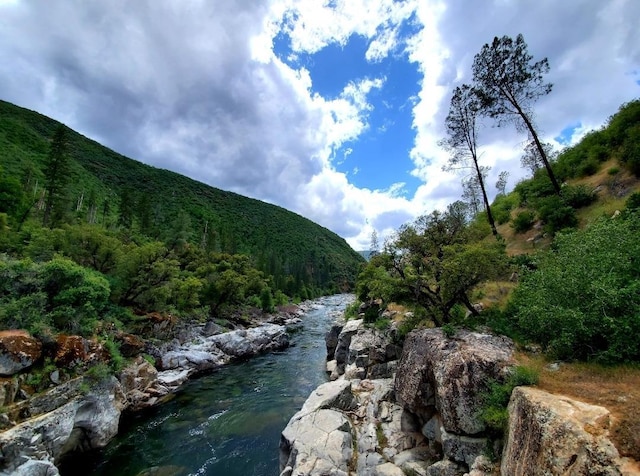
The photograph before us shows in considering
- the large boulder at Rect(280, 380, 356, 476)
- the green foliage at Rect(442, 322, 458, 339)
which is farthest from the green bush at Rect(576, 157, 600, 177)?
the large boulder at Rect(280, 380, 356, 476)

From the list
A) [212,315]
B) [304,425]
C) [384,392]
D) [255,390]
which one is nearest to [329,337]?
[255,390]

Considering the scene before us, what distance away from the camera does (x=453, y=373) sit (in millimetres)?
11094

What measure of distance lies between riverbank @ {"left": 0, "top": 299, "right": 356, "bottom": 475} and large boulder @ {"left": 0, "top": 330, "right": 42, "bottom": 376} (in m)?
1.94

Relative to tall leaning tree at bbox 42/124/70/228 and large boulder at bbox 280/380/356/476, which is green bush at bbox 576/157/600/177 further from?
tall leaning tree at bbox 42/124/70/228

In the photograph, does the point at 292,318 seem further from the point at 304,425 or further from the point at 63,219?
the point at 304,425

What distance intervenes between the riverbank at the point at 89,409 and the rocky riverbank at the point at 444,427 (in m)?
10.6

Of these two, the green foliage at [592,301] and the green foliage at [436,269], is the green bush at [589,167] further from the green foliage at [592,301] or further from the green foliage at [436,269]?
the green foliage at [592,301]

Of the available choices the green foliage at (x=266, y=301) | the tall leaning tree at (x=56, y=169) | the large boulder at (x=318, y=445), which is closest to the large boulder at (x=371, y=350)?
the large boulder at (x=318, y=445)

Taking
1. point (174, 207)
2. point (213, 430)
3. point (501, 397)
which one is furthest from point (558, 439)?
point (174, 207)

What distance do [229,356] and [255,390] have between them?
996 centimetres

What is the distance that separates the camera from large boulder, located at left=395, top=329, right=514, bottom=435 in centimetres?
1038

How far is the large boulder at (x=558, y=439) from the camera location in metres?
5.82

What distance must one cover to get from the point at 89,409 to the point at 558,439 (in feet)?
68.2

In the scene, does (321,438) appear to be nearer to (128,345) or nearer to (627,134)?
(128,345)
